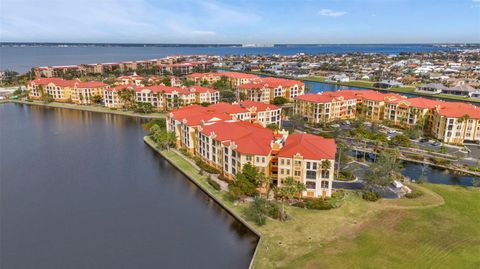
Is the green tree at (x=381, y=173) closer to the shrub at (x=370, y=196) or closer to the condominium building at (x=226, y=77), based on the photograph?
the shrub at (x=370, y=196)

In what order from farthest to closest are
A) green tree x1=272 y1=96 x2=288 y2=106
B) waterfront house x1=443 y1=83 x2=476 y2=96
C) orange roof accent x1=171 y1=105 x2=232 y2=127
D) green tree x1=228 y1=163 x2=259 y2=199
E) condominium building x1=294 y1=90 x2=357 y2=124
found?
waterfront house x1=443 y1=83 x2=476 y2=96 → green tree x1=272 y1=96 x2=288 y2=106 → condominium building x1=294 y1=90 x2=357 y2=124 → orange roof accent x1=171 y1=105 x2=232 y2=127 → green tree x1=228 y1=163 x2=259 y2=199

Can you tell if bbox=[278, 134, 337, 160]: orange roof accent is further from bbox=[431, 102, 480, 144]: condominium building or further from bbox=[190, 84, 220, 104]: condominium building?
bbox=[190, 84, 220, 104]: condominium building

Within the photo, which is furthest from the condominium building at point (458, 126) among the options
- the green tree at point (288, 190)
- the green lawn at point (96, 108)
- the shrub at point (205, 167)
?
the green lawn at point (96, 108)

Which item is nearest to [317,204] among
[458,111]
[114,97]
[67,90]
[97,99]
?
[458,111]

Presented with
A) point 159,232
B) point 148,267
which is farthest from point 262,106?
point 148,267

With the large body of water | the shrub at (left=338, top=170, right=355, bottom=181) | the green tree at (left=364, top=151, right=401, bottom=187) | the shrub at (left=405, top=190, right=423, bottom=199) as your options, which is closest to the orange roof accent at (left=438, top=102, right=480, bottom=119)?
the shrub at (left=405, top=190, right=423, bottom=199)

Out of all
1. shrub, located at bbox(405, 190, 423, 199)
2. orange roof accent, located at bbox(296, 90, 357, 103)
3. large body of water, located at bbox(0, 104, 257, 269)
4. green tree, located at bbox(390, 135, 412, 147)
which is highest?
orange roof accent, located at bbox(296, 90, 357, 103)
